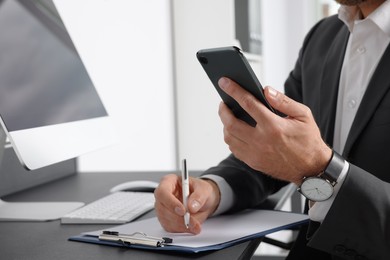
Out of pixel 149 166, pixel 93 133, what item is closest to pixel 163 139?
pixel 149 166

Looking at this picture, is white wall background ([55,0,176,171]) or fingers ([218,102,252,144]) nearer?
fingers ([218,102,252,144])

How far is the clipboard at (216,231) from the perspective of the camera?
766 mm

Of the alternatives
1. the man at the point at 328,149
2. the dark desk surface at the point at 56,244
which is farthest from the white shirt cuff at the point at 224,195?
the dark desk surface at the point at 56,244

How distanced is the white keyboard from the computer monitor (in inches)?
2.0

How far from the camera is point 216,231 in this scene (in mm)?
860

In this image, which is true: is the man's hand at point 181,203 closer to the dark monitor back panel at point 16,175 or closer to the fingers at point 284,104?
the fingers at point 284,104

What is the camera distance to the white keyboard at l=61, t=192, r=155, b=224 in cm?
96

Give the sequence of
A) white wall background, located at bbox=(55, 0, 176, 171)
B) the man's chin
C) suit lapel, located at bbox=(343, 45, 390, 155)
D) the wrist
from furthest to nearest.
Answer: white wall background, located at bbox=(55, 0, 176, 171), the man's chin, suit lapel, located at bbox=(343, 45, 390, 155), the wrist

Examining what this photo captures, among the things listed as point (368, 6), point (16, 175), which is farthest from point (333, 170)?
point (16, 175)

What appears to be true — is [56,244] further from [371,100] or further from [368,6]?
[368,6]

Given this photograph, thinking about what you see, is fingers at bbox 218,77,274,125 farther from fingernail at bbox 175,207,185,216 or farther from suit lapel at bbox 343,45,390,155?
suit lapel at bbox 343,45,390,155

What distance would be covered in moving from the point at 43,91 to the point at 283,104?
0.46m

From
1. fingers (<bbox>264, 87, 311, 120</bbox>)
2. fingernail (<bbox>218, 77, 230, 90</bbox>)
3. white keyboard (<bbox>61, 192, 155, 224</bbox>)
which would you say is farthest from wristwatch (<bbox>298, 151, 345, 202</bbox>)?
white keyboard (<bbox>61, 192, 155, 224</bbox>)

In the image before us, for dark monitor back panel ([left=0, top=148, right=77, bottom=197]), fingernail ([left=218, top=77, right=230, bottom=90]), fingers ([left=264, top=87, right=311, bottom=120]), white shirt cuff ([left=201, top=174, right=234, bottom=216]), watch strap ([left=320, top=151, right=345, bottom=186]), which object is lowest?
dark monitor back panel ([left=0, top=148, right=77, bottom=197])
